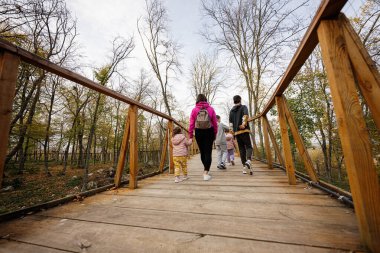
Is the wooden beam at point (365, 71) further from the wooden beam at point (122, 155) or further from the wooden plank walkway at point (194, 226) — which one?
the wooden beam at point (122, 155)

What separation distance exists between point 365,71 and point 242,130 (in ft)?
9.28

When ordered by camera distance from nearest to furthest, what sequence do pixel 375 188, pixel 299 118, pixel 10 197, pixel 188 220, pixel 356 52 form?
pixel 375 188 < pixel 356 52 < pixel 188 220 < pixel 10 197 < pixel 299 118

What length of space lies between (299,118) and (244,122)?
9.44m

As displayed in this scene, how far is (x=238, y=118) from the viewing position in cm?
395

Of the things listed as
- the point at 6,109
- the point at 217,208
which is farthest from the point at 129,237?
the point at 6,109

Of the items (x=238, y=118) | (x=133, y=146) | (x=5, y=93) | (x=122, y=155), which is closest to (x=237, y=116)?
(x=238, y=118)

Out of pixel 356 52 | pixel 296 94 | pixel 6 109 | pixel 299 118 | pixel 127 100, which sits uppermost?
pixel 296 94

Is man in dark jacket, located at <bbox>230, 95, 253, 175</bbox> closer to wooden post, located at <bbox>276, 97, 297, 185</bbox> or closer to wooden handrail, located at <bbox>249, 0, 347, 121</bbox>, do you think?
wooden post, located at <bbox>276, 97, 297, 185</bbox>

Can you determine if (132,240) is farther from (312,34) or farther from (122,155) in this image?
(312,34)

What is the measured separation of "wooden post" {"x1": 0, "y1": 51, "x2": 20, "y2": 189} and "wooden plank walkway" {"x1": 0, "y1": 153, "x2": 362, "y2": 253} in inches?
22.1

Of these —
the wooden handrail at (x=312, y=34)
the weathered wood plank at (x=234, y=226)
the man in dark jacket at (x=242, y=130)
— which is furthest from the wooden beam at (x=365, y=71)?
the man in dark jacket at (x=242, y=130)

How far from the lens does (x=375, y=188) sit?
92 cm

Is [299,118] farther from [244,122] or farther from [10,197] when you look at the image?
[10,197]

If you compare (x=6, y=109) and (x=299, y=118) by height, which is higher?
(x=299, y=118)
